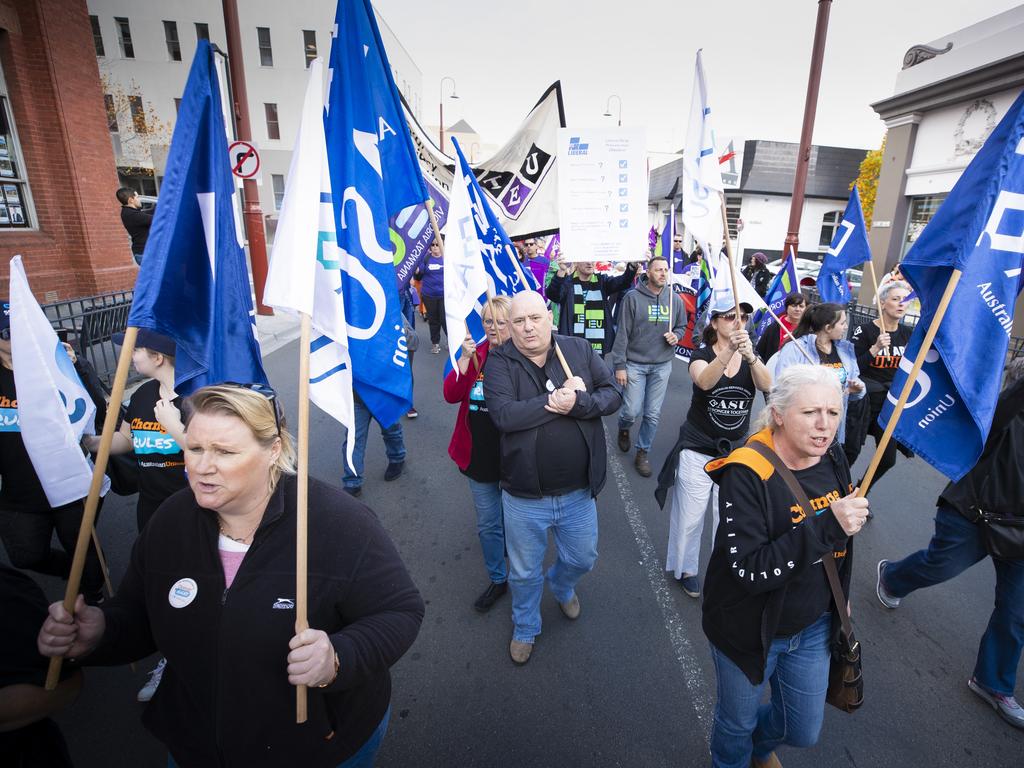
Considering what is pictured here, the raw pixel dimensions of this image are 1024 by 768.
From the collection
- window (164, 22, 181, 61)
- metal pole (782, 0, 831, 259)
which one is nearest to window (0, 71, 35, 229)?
metal pole (782, 0, 831, 259)

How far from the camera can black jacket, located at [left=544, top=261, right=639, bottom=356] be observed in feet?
22.6

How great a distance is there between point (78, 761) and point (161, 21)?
50.3 metres

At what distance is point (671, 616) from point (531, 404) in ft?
6.05

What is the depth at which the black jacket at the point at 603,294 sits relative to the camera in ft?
22.6

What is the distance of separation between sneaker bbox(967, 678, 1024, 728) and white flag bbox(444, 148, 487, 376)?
343 cm

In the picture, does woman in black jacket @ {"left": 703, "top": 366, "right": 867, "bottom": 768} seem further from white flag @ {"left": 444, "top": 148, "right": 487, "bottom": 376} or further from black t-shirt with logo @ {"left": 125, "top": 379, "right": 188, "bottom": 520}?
black t-shirt with logo @ {"left": 125, "top": 379, "right": 188, "bottom": 520}

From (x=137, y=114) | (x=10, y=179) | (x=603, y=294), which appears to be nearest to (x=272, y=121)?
(x=137, y=114)

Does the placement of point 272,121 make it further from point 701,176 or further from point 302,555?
point 302,555

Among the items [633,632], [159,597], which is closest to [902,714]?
[633,632]

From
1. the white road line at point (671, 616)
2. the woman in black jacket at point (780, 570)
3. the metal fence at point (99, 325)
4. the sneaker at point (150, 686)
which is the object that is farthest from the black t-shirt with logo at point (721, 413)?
the metal fence at point (99, 325)

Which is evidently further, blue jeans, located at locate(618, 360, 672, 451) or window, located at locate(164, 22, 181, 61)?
window, located at locate(164, 22, 181, 61)

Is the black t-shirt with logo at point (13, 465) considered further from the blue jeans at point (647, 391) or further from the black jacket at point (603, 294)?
the black jacket at point (603, 294)

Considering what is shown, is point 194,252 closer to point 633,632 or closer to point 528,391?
point 528,391

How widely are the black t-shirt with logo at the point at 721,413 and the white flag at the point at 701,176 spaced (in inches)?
38.6
